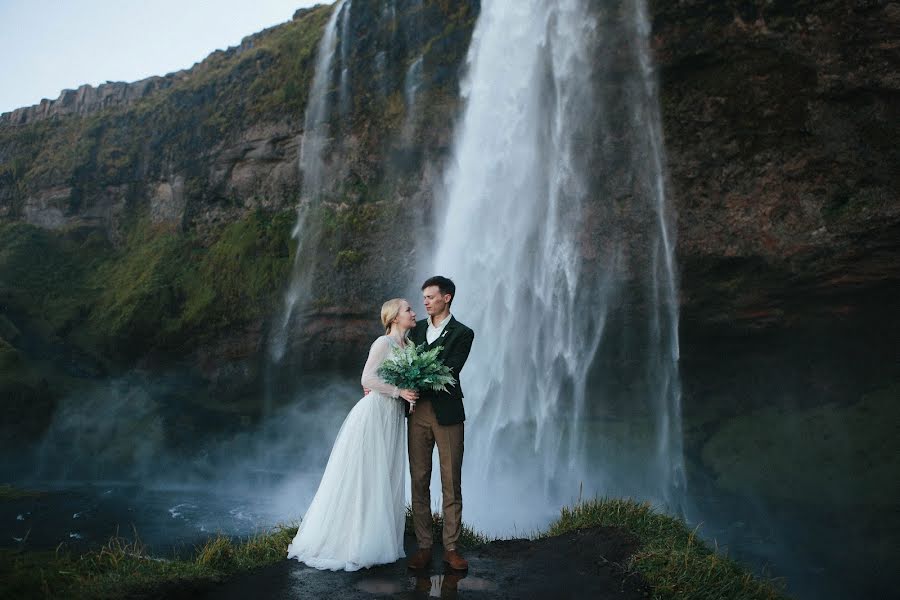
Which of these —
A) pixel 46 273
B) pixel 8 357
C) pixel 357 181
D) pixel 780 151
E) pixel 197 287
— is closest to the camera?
pixel 780 151

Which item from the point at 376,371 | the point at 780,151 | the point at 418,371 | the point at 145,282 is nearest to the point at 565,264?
the point at 780,151

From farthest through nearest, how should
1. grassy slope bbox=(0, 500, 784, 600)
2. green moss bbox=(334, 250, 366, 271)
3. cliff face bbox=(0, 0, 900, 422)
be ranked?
green moss bbox=(334, 250, 366, 271), cliff face bbox=(0, 0, 900, 422), grassy slope bbox=(0, 500, 784, 600)

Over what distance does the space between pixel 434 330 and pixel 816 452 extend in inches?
540

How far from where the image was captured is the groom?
597cm

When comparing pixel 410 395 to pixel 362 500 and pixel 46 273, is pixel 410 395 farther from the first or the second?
pixel 46 273

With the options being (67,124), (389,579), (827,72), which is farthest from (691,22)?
(67,124)

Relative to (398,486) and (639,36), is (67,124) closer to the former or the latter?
(639,36)

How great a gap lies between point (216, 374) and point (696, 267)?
1548cm

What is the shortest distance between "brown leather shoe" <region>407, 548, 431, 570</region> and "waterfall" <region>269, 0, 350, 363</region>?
50.2 feet

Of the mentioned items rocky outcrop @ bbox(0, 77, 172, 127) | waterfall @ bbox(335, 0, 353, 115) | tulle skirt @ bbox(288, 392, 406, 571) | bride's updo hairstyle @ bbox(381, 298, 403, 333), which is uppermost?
rocky outcrop @ bbox(0, 77, 172, 127)

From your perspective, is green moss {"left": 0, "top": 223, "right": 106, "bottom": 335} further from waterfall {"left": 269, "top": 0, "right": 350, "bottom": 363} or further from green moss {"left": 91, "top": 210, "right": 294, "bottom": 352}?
waterfall {"left": 269, "top": 0, "right": 350, "bottom": 363}

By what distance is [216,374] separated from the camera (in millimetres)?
22109

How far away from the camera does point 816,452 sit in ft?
52.5

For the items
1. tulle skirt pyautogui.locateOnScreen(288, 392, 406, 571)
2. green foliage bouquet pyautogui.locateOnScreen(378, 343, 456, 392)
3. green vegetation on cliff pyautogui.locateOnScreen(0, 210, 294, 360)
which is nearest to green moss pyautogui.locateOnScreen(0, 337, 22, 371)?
green vegetation on cliff pyautogui.locateOnScreen(0, 210, 294, 360)
